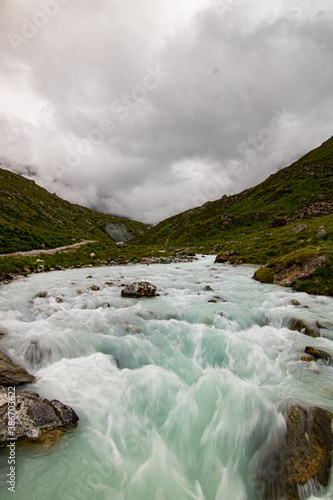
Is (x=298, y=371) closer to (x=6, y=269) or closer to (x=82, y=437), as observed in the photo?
(x=82, y=437)

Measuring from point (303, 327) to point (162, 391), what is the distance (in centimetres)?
714

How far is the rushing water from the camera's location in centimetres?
432

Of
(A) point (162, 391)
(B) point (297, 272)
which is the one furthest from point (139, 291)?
(B) point (297, 272)

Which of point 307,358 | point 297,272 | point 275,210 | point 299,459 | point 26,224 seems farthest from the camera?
point 26,224

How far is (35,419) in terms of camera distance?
15.3ft

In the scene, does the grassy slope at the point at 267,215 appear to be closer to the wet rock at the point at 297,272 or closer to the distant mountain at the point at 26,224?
the wet rock at the point at 297,272

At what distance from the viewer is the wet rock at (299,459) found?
12.2 ft

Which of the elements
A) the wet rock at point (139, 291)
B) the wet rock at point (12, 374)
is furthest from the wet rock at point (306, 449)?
the wet rock at point (139, 291)

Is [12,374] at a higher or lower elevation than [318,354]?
higher

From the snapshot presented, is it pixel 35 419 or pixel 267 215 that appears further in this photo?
pixel 267 215

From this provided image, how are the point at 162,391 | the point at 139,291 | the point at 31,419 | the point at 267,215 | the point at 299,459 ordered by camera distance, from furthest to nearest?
1. the point at 267,215
2. the point at 139,291
3. the point at 162,391
4. the point at 31,419
5. the point at 299,459

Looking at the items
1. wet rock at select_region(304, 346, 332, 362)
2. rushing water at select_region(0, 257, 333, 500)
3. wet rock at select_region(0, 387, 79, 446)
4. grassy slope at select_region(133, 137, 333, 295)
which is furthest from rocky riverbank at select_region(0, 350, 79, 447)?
grassy slope at select_region(133, 137, 333, 295)

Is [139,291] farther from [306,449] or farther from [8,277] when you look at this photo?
[8,277]

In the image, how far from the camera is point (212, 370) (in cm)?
758
